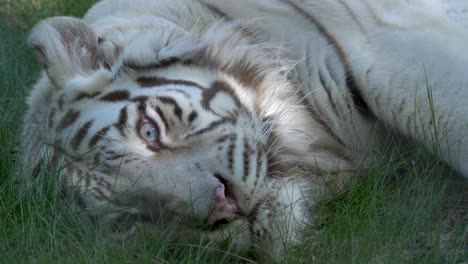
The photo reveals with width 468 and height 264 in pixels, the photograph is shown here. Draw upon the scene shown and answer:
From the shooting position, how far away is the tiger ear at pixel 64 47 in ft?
7.16

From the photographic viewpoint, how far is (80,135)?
81.0 inches

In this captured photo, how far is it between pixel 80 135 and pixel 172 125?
25 cm

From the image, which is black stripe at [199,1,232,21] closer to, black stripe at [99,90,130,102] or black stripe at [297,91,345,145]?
black stripe at [297,91,345,145]

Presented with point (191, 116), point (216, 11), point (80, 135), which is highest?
point (216, 11)

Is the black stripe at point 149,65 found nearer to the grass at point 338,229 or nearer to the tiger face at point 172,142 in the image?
the tiger face at point 172,142

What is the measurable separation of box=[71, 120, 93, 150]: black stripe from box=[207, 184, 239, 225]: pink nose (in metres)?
0.43

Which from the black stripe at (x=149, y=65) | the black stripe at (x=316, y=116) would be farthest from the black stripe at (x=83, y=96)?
A: the black stripe at (x=316, y=116)

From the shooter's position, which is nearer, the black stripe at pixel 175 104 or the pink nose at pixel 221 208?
the pink nose at pixel 221 208

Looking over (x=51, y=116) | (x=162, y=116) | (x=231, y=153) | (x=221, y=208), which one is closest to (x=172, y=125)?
(x=162, y=116)

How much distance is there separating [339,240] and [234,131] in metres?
0.39

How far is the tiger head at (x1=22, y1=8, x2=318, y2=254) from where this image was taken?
1897 mm

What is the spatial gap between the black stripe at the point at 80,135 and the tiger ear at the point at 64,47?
0.66 ft

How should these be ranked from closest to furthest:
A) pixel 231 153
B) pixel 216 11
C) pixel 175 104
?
pixel 231 153 → pixel 175 104 → pixel 216 11

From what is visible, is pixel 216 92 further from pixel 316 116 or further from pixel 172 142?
pixel 316 116
